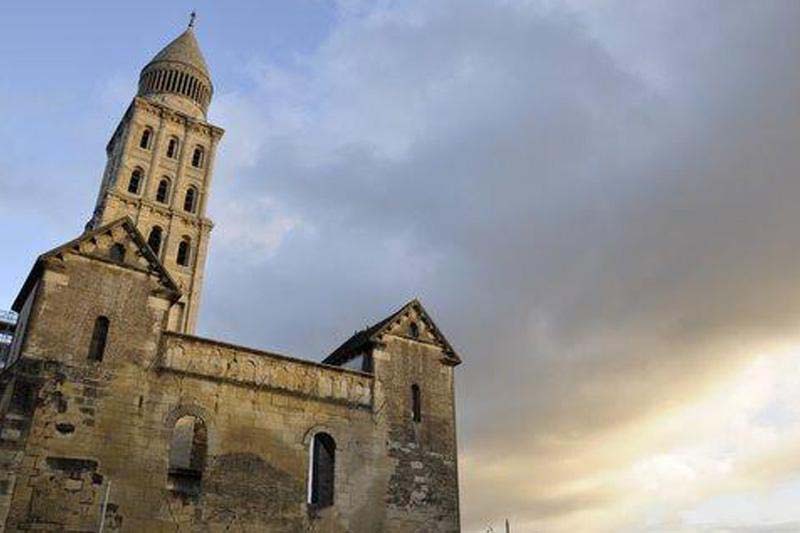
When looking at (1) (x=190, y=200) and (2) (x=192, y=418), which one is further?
(1) (x=190, y=200)

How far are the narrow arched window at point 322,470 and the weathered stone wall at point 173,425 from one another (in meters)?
0.30

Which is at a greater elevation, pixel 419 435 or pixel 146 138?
pixel 146 138

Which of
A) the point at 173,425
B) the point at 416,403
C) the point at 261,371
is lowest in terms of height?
the point at 173,425

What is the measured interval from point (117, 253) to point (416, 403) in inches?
530

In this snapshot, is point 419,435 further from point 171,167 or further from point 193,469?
point 171,167

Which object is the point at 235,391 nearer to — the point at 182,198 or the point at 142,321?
the point at 142,321

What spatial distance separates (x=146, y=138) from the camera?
193 ft

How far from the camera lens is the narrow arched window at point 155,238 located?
175ft

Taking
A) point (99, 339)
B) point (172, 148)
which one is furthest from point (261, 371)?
point (172, 148)

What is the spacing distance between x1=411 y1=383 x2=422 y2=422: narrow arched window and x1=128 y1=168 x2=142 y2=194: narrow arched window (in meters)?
35.8

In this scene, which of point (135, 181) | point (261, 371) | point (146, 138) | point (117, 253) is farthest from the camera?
point (146, 138)

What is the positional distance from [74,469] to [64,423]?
1.49 m

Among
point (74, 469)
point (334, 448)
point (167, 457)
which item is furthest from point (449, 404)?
point (74, 469)

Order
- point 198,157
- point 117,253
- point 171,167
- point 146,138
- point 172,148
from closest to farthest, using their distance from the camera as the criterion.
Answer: point 117,253 → point 171,167 → point 146,138 → point 172,148 → point 198,157
